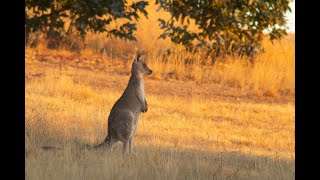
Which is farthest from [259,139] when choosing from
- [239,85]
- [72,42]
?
[72,42]

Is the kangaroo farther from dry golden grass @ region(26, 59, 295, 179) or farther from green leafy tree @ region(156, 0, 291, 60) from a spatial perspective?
green leafy tree @ region(156, 0, 291, 60)

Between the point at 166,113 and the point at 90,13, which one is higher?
the point at 90,13

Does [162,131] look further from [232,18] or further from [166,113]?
[232,18]

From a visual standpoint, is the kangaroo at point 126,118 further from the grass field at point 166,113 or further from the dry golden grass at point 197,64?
the dry golden grass at point 197,64

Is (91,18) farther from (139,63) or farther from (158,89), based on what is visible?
(139,63)

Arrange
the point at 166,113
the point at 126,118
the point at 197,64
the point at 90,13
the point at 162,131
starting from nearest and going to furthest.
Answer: the point at 126,118, the point at 162,131, the point at 166,113, the point at 90,13, the point at 197,64

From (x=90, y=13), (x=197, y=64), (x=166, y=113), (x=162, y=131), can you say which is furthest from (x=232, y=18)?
(x=162, y=131)

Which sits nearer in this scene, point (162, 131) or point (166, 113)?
point (162, 131)

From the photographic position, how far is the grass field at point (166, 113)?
7125 millimetres

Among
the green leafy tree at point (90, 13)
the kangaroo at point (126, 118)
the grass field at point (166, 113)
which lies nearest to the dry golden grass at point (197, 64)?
the grass field at point (166, 113)

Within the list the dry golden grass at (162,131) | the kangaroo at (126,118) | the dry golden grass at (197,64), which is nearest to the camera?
the dry golden grass at (162,131)

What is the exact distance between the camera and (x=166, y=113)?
12.5 meters

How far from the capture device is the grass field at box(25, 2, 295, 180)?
7.12 metres

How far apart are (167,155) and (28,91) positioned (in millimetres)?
6037
